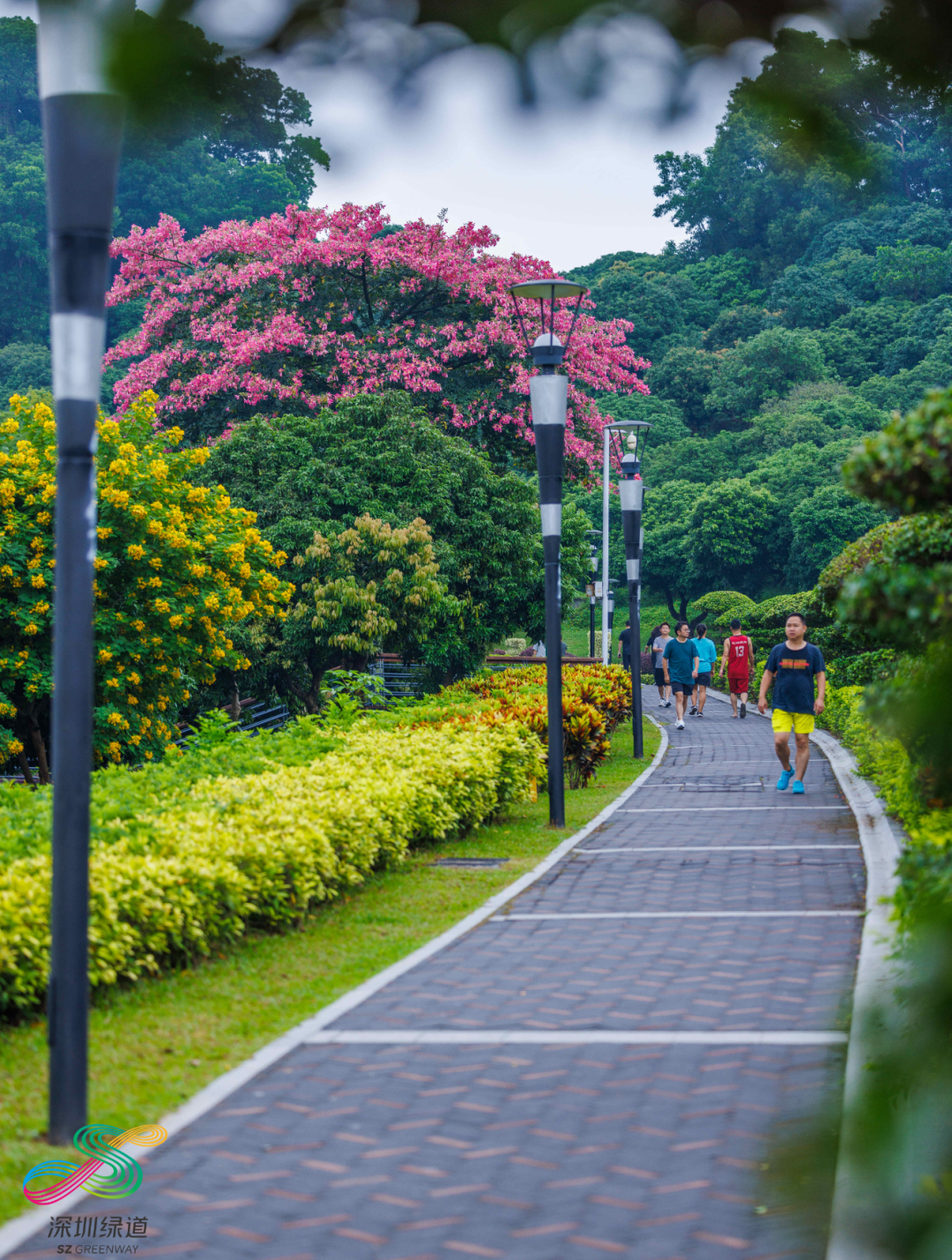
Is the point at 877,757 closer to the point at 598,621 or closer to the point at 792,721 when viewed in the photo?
the point at 792,721

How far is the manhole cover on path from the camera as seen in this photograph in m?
8.65

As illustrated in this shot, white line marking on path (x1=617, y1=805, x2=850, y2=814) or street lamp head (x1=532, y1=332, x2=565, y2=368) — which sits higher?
street lamp head (x1=532, y1=332, x2=565, y2=368)

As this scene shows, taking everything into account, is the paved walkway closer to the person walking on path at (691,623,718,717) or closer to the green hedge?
the green hedge

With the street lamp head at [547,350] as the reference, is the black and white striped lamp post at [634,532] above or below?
below

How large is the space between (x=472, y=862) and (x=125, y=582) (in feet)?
20.8

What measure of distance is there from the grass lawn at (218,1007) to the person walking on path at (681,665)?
38.2ft

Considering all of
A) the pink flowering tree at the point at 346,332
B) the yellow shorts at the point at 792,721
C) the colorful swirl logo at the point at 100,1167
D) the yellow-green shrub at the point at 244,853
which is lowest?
the colorful swirl logo at the point at 100,1167

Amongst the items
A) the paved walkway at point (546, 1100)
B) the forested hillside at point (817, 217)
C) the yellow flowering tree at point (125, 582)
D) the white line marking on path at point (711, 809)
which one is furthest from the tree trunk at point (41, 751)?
the forested hillside at point (817, 217)

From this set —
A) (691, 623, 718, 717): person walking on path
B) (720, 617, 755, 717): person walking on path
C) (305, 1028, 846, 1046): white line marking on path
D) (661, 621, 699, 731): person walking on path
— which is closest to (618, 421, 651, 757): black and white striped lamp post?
(661, 621, 699, 731): person walking on path

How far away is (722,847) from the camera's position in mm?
9117

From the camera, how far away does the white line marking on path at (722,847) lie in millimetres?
8961

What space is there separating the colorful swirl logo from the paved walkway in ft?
0.24

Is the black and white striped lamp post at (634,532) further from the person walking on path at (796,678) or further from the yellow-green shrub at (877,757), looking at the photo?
the person walking on path at (796,678)

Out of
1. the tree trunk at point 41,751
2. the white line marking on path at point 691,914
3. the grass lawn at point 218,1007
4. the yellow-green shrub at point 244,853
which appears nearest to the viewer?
the grass lawn at point 218,1007
